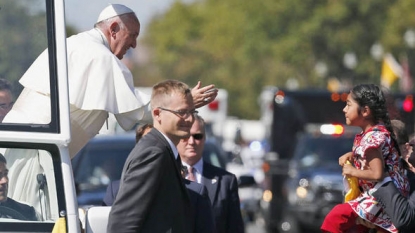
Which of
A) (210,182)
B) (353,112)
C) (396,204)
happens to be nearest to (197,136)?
(210,182)

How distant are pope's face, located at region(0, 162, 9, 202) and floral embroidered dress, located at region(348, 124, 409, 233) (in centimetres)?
184

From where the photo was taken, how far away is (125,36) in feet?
20.8

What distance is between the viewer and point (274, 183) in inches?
741

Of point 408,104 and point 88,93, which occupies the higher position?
point 408,104

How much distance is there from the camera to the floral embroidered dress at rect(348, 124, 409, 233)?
572 cm

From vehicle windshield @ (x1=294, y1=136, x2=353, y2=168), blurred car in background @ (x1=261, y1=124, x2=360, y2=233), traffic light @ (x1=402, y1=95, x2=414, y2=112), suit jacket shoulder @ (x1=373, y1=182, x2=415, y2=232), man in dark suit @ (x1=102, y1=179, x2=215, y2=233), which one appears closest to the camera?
man in dark suit @ (x1=102, y1=179, x2=215, y2=233)

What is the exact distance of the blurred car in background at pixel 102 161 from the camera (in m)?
11.7

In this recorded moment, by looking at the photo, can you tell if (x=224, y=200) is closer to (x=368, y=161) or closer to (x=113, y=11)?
(x=113, y=11)

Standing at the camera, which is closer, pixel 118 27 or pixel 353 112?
pixel 353 112

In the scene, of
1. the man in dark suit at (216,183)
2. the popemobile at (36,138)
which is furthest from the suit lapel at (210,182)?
the popemobile at (36,138)

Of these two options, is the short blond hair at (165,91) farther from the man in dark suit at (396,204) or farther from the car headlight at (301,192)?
the car headlight at (301,192)

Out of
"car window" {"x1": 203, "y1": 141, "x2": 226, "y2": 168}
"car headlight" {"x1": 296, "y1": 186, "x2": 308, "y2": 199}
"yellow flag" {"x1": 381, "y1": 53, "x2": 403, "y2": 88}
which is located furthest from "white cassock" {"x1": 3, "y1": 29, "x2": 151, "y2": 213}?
"yellow flag" {"x1": 381, "y1": 53, "x2": 403, "y2": 88}

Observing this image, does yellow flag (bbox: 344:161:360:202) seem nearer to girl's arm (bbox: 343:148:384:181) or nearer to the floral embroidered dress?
the floral embroidered dress

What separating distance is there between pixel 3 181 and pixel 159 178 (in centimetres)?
71
